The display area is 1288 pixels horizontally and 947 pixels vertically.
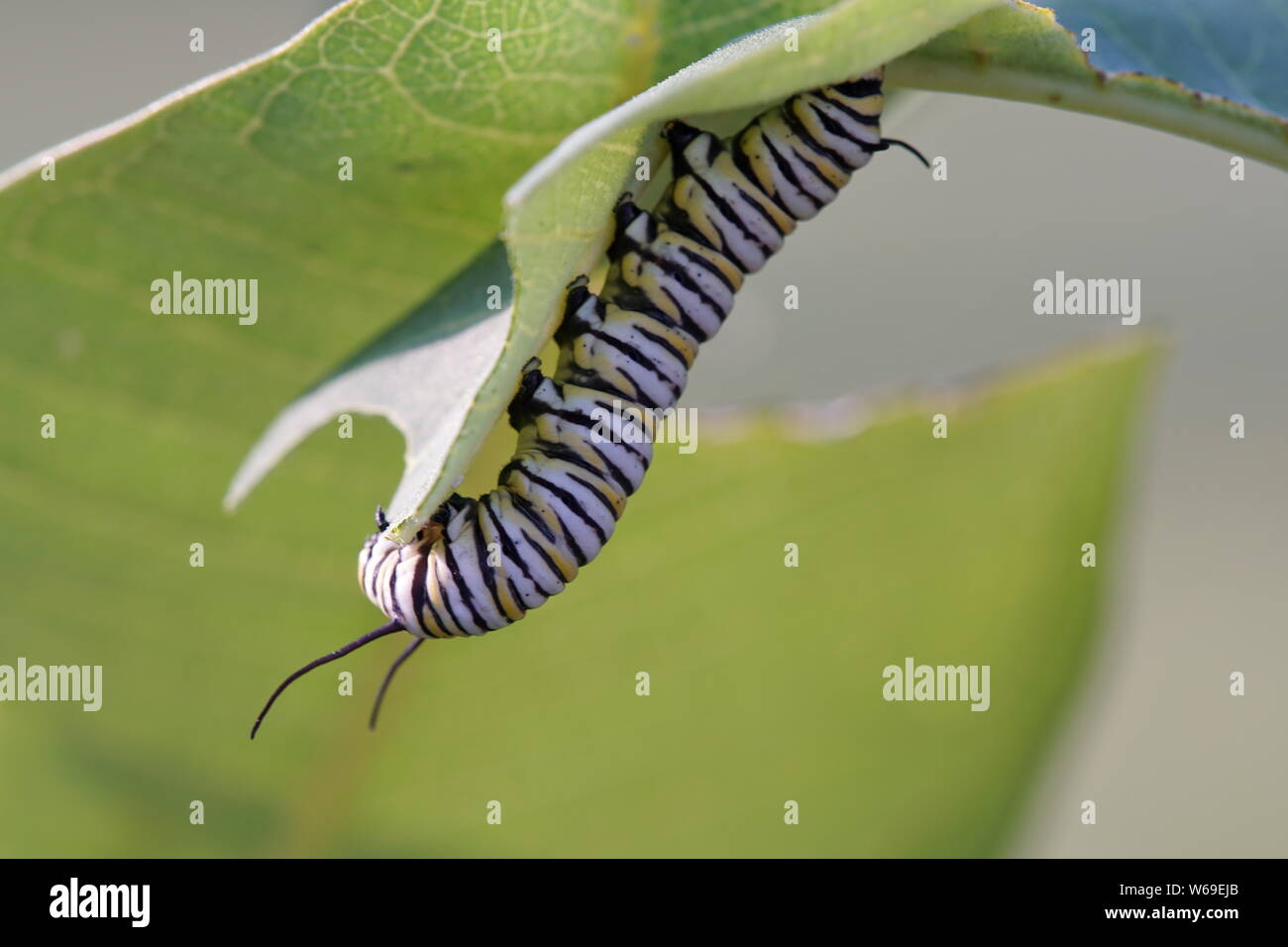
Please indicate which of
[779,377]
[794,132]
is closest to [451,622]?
[794,132]

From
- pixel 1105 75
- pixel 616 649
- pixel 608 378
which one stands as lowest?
pixel 616 649

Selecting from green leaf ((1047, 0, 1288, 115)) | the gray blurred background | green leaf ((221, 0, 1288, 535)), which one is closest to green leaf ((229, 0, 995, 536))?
green leaf ((221, 0, 1288, 535))

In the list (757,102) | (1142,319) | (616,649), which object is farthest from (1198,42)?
(1142,319)

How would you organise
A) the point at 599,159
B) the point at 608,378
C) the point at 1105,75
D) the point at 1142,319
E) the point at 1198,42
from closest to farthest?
the point at 599,159 < the point at 1105,75 < the point at 1198,42 < the point at 608,378 < the point at 1142,319

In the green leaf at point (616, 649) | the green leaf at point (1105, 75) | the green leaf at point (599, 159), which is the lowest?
the green leaf at point (616, 649)

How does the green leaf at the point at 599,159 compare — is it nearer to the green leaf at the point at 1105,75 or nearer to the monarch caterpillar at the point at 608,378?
the green leaf at the point at 1105,75

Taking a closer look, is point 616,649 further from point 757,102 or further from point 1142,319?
point 1142,319

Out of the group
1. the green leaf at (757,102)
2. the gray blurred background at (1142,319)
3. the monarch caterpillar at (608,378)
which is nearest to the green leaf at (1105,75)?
the green leaf at (757,102)
